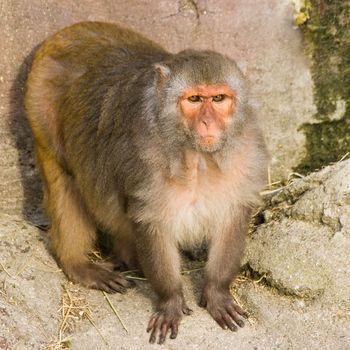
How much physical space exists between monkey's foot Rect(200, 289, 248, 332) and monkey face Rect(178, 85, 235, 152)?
1.07 metres

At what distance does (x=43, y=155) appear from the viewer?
5555 millimetres

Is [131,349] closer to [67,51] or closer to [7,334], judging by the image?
[7,334]

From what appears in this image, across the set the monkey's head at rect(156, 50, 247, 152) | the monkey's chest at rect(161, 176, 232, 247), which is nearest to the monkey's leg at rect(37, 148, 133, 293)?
the monkey's chest at rect(161, 176, 232, 247)

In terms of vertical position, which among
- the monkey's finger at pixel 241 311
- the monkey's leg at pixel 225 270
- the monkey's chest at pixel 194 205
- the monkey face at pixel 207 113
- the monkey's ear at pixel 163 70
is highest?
the monkey's ear at pixel 163 70

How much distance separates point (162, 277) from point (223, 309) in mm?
422

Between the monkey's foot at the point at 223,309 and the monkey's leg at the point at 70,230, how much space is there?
0.68m

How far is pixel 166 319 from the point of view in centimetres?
499

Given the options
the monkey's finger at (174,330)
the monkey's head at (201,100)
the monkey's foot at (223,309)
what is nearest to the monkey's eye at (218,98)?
the monkey's head at (201,100)

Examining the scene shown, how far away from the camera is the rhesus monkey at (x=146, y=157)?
14.8 ft

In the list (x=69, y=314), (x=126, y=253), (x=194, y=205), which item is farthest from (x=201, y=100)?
(x=126, y=253)

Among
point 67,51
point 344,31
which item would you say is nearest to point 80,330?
point 67,51

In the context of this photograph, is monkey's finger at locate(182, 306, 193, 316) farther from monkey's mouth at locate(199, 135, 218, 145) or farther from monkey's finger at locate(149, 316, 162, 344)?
monkey's mouth at locate(199, 135, 218, 145)

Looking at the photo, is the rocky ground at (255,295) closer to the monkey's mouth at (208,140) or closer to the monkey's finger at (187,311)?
the monkey's finger at (187,311)

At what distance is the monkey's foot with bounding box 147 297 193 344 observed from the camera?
4.93 metres
